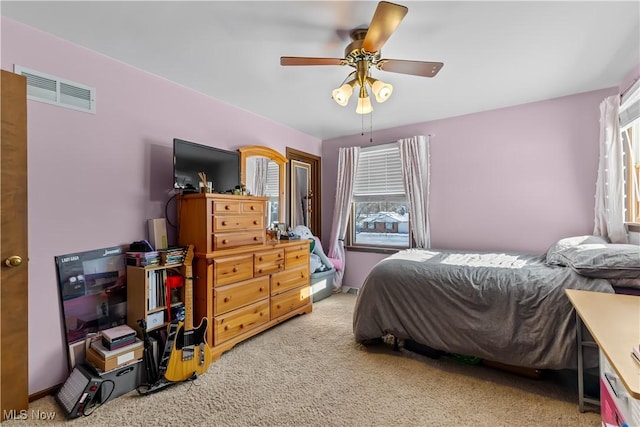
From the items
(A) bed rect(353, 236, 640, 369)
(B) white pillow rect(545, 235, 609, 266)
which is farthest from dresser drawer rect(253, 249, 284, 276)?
(B) white pillow rect(545, 235, 609, 266)

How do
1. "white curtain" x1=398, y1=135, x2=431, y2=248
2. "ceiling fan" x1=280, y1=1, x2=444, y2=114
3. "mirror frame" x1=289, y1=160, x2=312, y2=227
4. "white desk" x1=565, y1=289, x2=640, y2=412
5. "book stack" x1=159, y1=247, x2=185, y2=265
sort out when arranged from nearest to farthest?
"white desk" x1=565, y1=289, x2=640, y2=412 → "ceiling fan" x1=280, y1=1, x2=444, y2=114 → "book stack" x1=159, y1=247, x2=185, y2=265 → "white curtain" x1=398, y1=135, x2=431, y2=248 → "mirror frame" x1=289, y1=160, x2=312, y2=227

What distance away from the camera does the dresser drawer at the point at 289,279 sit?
291 centimetres

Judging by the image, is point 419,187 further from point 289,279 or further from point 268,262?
point 268,262

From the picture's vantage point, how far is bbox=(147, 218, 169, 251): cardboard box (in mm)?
2383

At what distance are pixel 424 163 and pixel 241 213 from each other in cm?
247

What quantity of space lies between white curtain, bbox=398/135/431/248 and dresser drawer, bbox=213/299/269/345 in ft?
7.06

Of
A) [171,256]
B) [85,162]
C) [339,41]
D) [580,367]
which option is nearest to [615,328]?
[580,367]

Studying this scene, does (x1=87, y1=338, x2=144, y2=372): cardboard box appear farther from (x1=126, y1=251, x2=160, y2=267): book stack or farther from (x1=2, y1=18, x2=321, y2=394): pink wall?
(x1=126, y1=251, x2=160, y2=267): book stack

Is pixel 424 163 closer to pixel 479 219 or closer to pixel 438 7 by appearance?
pixel 479 219

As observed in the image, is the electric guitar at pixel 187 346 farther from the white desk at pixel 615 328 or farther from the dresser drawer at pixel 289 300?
the white desk at pixel 615 328

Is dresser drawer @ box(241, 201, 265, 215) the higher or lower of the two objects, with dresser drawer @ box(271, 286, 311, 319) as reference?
higher

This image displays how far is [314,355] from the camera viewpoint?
2.37m

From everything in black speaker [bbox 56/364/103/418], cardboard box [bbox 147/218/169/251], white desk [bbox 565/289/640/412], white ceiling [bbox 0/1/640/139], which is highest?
white ceiling [bbox 0/1/640/139]

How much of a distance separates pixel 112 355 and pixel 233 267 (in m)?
0.98
